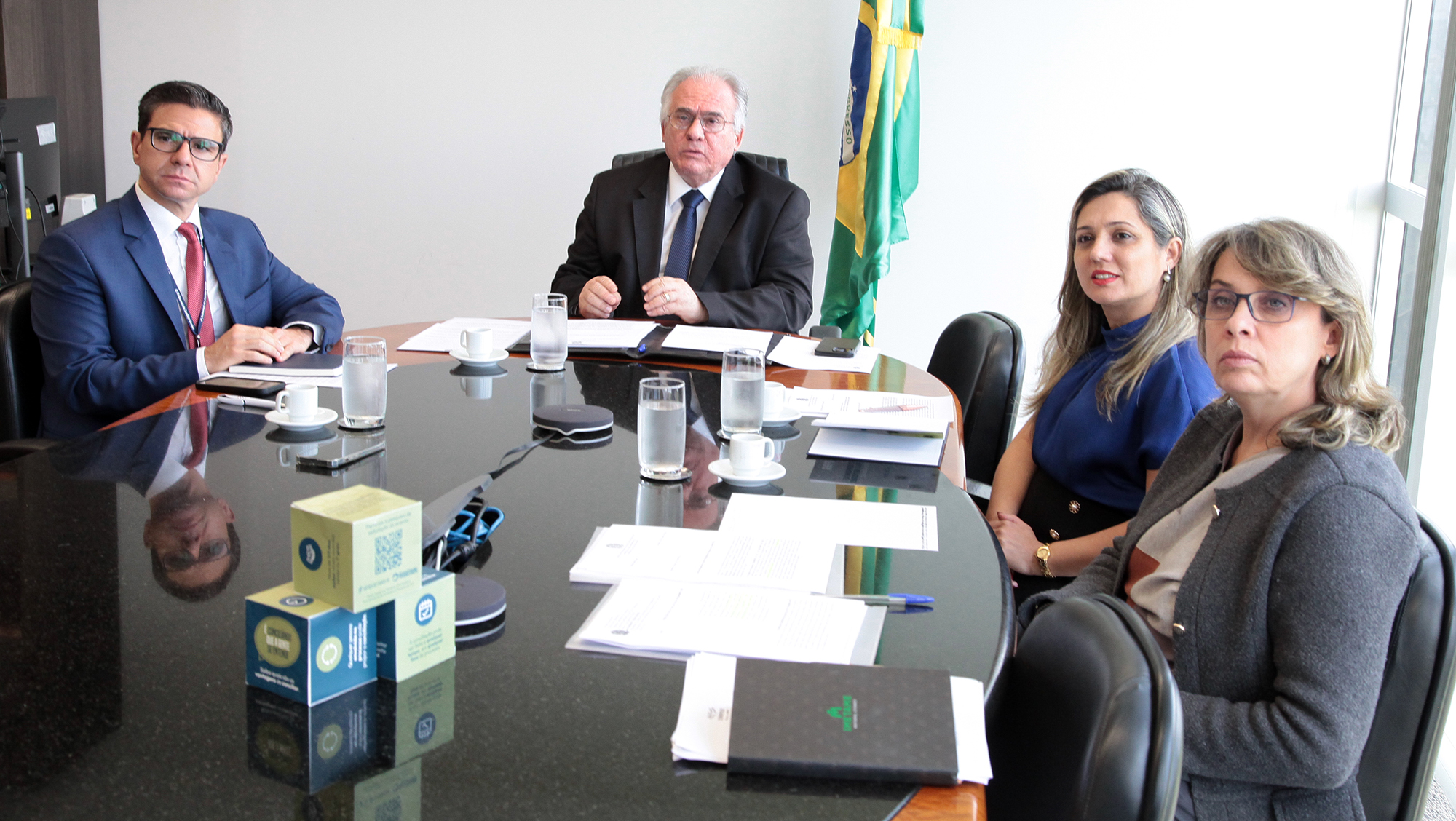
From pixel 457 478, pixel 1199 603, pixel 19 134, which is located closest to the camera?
pixel 1199 603

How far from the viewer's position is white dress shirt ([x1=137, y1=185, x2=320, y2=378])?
2365 mm

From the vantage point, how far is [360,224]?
4.38 m

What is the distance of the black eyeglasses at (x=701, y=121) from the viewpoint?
2980mm

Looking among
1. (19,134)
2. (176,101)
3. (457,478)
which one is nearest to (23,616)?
(457,478)

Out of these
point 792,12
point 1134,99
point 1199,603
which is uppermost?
point 792,12

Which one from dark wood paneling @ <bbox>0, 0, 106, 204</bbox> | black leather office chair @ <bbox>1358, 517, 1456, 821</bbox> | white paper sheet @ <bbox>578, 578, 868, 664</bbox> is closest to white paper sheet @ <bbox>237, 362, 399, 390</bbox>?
white paper sheet @ <bbox>578, 578, 868, 664</bbox>

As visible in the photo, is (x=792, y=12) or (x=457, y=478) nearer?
(x=457, y=478)

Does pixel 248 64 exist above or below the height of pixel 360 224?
above

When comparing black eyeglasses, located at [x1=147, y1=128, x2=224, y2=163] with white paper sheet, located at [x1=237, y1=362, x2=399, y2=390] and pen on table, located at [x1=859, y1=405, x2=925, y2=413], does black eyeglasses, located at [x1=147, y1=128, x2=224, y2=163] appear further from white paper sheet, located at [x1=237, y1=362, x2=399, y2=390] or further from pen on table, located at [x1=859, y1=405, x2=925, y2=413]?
pen on table, located at [x1=859, y1=405, x2=925, y2=413]

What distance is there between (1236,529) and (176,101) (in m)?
2.30

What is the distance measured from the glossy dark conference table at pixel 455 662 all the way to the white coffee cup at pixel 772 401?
20cm

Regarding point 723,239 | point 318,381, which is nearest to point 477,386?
point 318,381

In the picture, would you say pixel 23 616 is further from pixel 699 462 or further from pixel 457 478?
pixel 699 462

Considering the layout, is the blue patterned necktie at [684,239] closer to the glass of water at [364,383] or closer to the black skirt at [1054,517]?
the black skirt at [1054,517]
